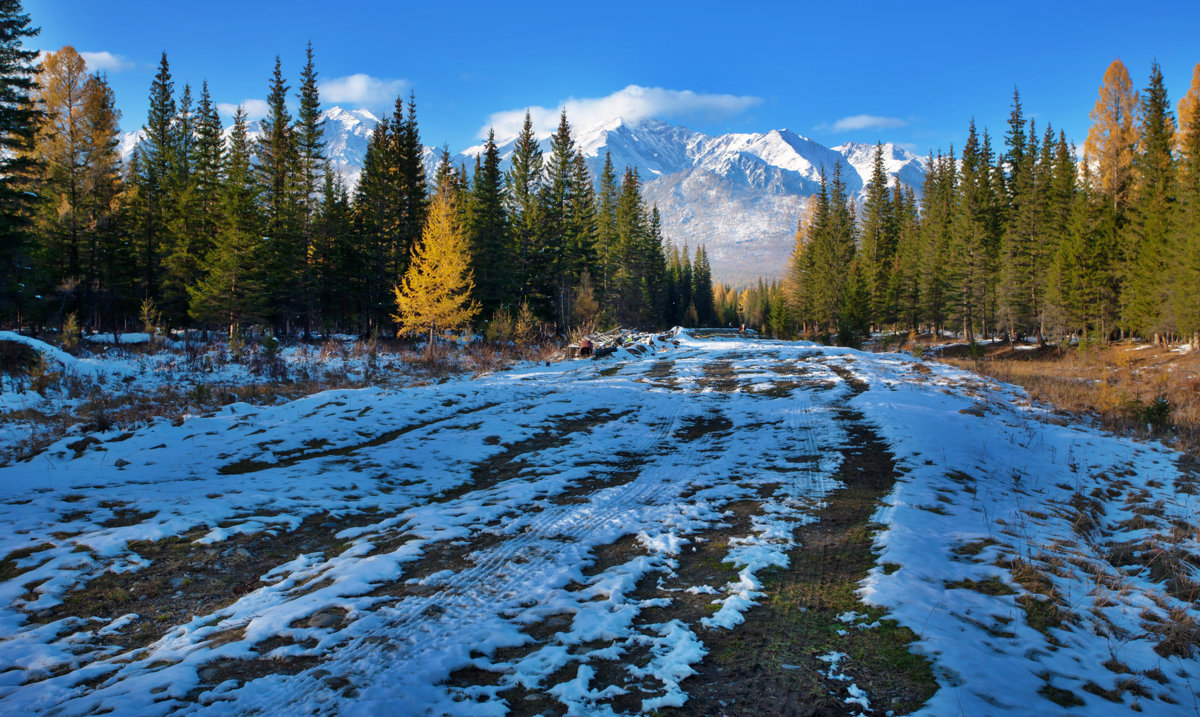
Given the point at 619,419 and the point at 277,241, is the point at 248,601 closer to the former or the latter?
the point at 619,419

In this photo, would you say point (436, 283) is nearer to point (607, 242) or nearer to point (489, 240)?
point (489, 240)

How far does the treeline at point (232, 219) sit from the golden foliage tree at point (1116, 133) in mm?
41223

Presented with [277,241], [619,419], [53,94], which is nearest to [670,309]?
[277,241]

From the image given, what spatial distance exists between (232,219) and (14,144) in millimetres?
7627

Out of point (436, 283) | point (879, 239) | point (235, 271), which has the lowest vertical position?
point (436, 283)

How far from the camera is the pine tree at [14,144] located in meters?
21.1

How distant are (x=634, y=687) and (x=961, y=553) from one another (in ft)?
11.6

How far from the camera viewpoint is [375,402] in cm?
1133

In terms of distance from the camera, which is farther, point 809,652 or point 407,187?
point 407,187

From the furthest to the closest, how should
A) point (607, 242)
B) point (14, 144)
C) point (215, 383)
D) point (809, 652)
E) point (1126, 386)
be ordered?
point (607, 242) < point (14, 144) < point (1126, 386) < point (215, 383) < point (809, 652)

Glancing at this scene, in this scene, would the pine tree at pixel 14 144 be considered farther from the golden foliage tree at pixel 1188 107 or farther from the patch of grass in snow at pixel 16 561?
the golden foliage tree at pixel 1188 107

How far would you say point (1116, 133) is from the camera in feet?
130

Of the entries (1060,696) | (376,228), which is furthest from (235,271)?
(1060,696)

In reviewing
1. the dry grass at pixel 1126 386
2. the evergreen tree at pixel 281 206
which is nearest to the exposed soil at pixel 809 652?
the dry grass at pixel 1126 386
